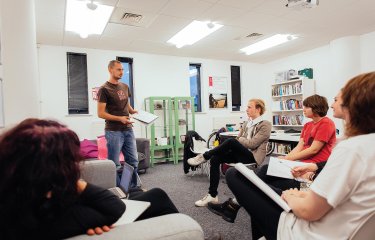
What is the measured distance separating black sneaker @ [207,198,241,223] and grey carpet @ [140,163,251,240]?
0.04 metres

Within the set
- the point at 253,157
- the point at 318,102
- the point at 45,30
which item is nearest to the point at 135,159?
A: the point at 253,157

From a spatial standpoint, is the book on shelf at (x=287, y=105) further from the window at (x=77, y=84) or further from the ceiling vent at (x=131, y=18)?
the window at (x=77, y=84)

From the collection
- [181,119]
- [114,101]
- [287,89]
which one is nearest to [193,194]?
[114,101]

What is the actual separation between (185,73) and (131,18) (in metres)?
2.38

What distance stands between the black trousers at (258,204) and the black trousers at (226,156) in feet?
4.21

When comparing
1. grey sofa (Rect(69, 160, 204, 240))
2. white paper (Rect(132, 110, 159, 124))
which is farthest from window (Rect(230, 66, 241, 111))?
grey sofa (Rect(69, 160, 204, 240))

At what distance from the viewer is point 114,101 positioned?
9.07ft

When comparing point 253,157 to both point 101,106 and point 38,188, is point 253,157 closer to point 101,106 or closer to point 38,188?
point 101,106

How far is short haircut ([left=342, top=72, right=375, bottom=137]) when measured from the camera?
89 centimetres

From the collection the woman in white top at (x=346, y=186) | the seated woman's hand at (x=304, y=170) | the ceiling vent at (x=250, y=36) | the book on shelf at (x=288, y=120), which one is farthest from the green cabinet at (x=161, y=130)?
the woman in white top at (x=346, y=186)

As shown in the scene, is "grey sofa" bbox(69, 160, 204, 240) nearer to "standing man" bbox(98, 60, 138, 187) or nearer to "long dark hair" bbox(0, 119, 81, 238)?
"long dark hair" bbox(0, 119, 81, 238)

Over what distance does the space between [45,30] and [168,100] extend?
251cm

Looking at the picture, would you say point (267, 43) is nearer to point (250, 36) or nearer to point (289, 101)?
point (250, 36)

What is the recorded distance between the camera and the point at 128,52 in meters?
5.35
